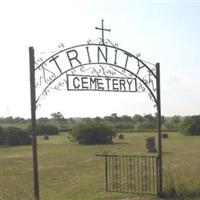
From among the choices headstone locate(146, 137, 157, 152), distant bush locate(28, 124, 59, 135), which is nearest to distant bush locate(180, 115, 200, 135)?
distant bush locate(28, 124, 59, 135)

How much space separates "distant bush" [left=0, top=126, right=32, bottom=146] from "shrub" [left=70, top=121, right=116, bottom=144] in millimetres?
6906

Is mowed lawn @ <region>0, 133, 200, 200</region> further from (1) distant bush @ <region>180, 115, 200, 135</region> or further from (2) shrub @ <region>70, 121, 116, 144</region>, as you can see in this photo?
(1) distant bush @ <region>180, 115, 200, 135</region>

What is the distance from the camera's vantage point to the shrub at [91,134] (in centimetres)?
4606

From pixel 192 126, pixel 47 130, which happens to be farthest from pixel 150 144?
pixel 47 130

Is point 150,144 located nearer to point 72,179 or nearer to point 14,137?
point 72,179

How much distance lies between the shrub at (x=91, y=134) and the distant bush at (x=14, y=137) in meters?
6.91

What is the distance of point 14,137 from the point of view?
2031 inches

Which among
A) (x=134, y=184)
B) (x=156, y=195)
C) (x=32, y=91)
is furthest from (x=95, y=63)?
(x=134, y=184)

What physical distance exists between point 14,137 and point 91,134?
9.42 meters

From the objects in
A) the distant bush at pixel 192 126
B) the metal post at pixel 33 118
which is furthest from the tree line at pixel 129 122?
the metal post at pixel 33 118

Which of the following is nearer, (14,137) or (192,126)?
(14,137)

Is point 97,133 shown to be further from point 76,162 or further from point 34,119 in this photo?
point 34,119

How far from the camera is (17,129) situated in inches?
2074

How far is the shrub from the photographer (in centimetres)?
4606
